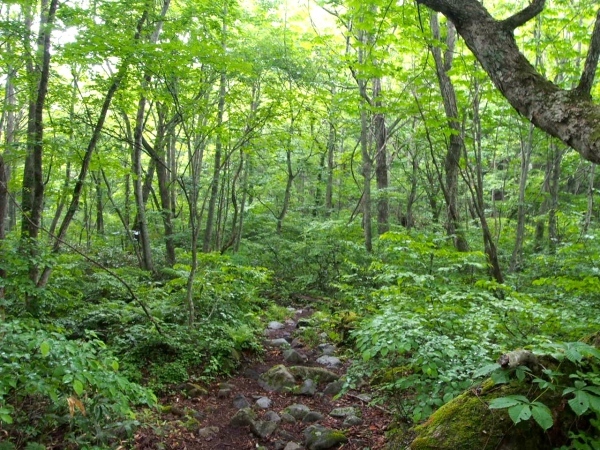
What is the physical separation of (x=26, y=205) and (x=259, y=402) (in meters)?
5.51

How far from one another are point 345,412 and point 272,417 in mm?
845

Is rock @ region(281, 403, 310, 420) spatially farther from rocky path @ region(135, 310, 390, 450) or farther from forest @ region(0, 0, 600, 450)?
forest @ region(0, 0, 600, 450)

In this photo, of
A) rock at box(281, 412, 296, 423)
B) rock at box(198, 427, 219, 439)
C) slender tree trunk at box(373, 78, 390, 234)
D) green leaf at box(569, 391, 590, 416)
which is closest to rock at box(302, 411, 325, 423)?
rock at box(281, 412, 296, 423)

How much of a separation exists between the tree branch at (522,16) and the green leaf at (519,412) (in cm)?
293

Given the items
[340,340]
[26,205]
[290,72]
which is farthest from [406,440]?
[290,72]

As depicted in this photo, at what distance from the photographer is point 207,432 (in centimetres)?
448

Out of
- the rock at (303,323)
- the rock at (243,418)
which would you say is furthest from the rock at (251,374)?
the rock at (303,323)

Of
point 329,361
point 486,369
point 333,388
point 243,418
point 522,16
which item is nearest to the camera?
point 486,369

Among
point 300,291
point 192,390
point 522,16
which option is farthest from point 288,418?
point 300,291

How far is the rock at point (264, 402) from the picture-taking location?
5111 mm

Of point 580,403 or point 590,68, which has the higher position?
point 590,68

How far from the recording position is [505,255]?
10852 millimetres

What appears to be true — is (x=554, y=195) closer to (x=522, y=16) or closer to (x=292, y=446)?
(x=522, y=16)

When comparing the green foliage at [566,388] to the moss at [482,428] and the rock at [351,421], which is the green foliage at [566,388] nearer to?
the moss at [482,428]
